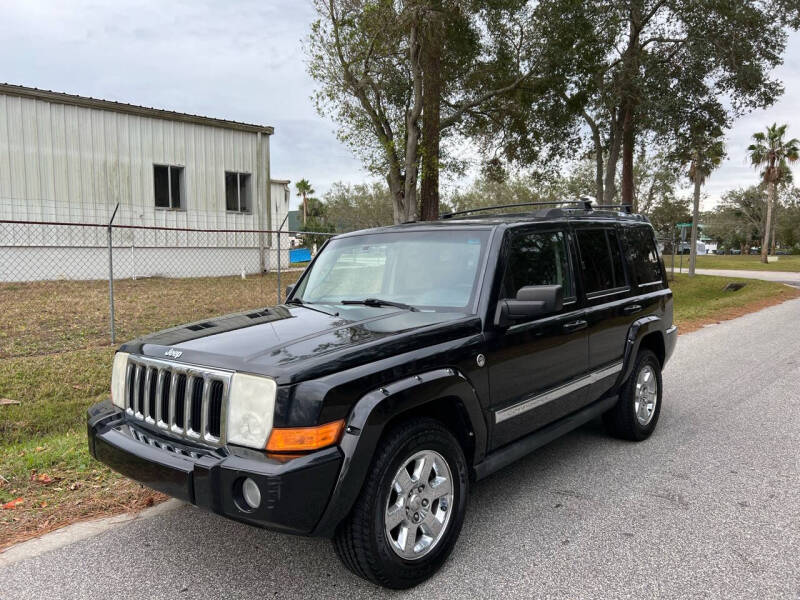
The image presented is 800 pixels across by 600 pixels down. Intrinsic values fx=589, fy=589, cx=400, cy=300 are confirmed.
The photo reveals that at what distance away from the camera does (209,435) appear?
8.70 feet

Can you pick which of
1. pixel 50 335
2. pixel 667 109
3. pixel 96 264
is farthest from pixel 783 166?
pixel 50 335

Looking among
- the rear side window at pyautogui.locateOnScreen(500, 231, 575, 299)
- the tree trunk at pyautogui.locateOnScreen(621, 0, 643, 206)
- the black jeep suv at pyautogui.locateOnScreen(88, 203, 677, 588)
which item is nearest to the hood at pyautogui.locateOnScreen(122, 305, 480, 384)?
the black jeep suv at pyautogui.locateOnScreen(88, 203, 677, 588)

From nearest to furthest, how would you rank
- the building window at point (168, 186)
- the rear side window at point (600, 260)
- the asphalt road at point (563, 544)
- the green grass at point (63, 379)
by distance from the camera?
1. the asphalt road at point (563, 544)
2. the green grass at point (63, 379)
3. the rear side window at point (600, 260)
4. the building window at point (168, 186)

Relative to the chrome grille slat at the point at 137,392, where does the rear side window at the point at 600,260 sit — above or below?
above

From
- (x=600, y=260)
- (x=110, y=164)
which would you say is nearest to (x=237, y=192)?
(x=110, y=164)

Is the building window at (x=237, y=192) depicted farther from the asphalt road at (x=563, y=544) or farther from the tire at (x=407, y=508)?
the tire at (x=407, y=508)

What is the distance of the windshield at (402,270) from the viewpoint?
3.56m

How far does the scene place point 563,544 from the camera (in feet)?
10.5

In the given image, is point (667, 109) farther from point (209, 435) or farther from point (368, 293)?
point (209, 435)

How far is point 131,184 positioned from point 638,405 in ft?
57.9

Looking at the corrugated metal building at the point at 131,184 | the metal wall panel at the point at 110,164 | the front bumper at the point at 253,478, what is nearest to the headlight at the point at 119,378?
the front bumper at the point at 253,478

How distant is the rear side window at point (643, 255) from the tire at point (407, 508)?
2.77 meters

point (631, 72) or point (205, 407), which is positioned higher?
point (631, 72)

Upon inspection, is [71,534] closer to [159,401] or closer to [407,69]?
[159,401]
